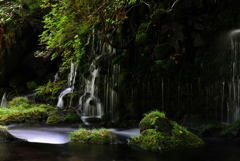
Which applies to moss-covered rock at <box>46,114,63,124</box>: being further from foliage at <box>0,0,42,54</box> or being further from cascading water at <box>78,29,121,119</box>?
foliage at <box>0,0,42,54</box>

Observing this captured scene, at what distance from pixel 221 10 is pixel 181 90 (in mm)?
4201

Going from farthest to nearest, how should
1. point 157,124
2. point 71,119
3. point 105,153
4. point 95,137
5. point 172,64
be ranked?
point 71,119 → point 172,64 → point 95,137 → point 157,124 → point 105,153

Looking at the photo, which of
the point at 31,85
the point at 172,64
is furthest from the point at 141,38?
the point at 31,85

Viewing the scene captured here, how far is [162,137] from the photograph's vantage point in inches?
234

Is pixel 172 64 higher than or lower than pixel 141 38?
lower

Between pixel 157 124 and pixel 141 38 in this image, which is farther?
pixel 141 38

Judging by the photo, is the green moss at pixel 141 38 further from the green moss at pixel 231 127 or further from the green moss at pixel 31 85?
the green moss at pixel 31 85

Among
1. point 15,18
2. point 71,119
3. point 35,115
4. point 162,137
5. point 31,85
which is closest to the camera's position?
point 162,137

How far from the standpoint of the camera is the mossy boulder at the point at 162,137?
19.1 feet

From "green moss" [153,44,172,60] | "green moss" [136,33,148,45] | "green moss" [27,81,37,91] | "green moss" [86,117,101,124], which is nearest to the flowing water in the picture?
"green moss" [86,117,101,124]

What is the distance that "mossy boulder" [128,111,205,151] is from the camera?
582 cm

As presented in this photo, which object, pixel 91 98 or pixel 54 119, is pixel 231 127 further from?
pixel 54 119

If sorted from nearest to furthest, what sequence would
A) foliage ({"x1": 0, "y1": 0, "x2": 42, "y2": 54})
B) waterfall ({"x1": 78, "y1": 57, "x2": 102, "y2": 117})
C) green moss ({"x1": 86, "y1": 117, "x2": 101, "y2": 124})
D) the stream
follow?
the stream → green moss ({"x1": 86, "y1": 117, "x2": 101, "y2": 124}) → waterfall ({"x1": 78, "y1": 57, "x2": 102, "y2": 117}) → foliage ({"x1": 0, "y1": 0, "x2": 42, "y2": 54})

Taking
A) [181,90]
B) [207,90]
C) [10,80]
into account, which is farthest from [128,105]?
[10,80]
